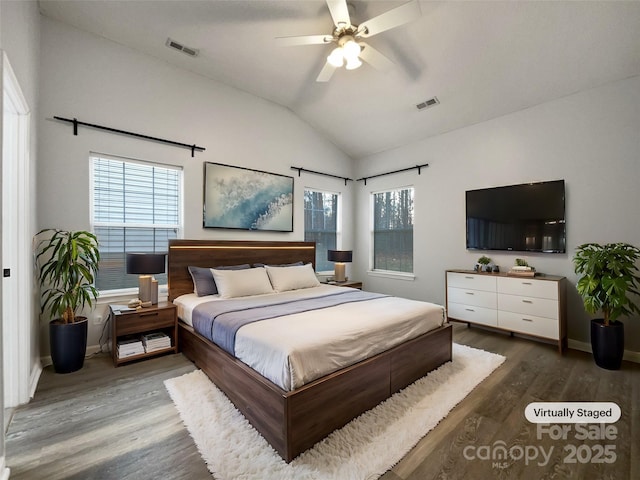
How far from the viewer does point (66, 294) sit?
268 cm

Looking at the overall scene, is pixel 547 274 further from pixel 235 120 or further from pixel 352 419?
pixel 235 120

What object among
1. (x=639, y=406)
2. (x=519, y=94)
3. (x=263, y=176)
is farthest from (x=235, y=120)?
(x=639, y=406)

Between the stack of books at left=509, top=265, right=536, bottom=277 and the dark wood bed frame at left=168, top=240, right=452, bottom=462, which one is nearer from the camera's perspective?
the dark wood bed frame at left=168, top=240, right=452, bottom=462

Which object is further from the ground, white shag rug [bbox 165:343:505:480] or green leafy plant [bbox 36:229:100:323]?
green leafy plant [bbox 36:229:100:323]

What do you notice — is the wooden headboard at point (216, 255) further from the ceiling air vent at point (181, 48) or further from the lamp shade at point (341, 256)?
the ceiling air vent at point (181, 48)

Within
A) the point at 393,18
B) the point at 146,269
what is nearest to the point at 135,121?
the point at 146,269

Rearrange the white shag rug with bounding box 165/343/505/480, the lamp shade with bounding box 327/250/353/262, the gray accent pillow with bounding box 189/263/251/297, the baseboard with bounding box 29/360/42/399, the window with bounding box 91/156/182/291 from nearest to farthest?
1. the white shag rug with bounding box 165/343/505/480
2. the baseboard with bounding box 29/360/42/399
3. the window with bounding box 91/156/182/291
4. the gray accent pillow with bounding box 189/263/251/297
5. the lamp shade with bounding box 327/250/353/262

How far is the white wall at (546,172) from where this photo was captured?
314 cm

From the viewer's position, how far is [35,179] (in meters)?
2.73

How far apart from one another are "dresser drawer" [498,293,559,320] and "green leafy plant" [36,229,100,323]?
4.62 m

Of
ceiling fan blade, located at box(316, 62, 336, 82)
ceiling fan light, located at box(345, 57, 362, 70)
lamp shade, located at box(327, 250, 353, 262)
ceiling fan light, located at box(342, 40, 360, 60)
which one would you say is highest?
ceiling fan blade, located at box(316, 62, 336, 82)

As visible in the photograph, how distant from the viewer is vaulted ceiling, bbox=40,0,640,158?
108 inches

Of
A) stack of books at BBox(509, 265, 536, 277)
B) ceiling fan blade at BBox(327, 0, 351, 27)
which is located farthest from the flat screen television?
ceiling fan blade at BBox(327, 0, 351, 27)

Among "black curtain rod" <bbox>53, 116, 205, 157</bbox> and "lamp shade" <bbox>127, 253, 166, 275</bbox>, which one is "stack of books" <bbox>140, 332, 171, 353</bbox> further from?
"black curtain rod" <bbox>53, 116, 205, 157</bbox>
